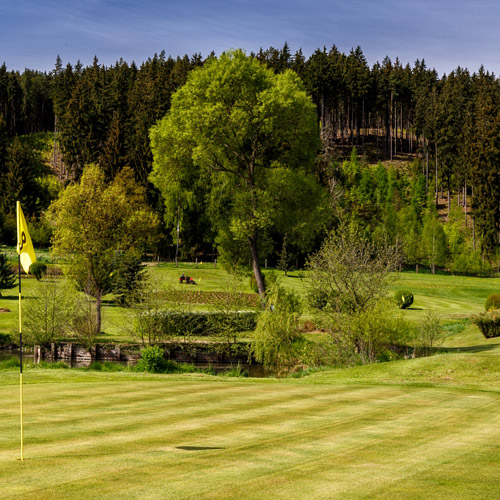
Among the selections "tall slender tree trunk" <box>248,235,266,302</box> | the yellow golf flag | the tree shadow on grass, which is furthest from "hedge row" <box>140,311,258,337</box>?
the yellow golf flag

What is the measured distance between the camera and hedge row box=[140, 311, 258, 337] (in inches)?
1730

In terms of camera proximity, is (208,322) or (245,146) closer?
(208,322)

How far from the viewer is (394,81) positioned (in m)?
166

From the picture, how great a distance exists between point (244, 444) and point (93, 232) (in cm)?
4156

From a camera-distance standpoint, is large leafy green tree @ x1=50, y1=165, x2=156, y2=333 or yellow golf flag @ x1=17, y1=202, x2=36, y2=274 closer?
yellow golf flag @ x1=17, y1=202, x2=36, y2=274

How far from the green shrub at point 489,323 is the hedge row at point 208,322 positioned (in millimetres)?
15073

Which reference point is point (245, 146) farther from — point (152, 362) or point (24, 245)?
point (24, 245)

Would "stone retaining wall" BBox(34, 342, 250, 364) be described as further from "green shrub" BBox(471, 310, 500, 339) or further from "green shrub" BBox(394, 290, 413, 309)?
"green shrub" BBox(394, 290, 413, 309)

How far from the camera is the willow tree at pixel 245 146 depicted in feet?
143

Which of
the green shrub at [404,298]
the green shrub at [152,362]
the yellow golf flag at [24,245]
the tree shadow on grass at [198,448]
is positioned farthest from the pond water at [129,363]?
the yellow golf flag at [24,245]

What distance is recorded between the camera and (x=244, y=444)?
44.5 ft

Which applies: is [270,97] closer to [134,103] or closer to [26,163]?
[26,163]

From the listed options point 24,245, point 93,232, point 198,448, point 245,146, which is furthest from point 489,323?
point 24,245

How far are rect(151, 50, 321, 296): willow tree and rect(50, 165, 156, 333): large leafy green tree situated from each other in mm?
8585
